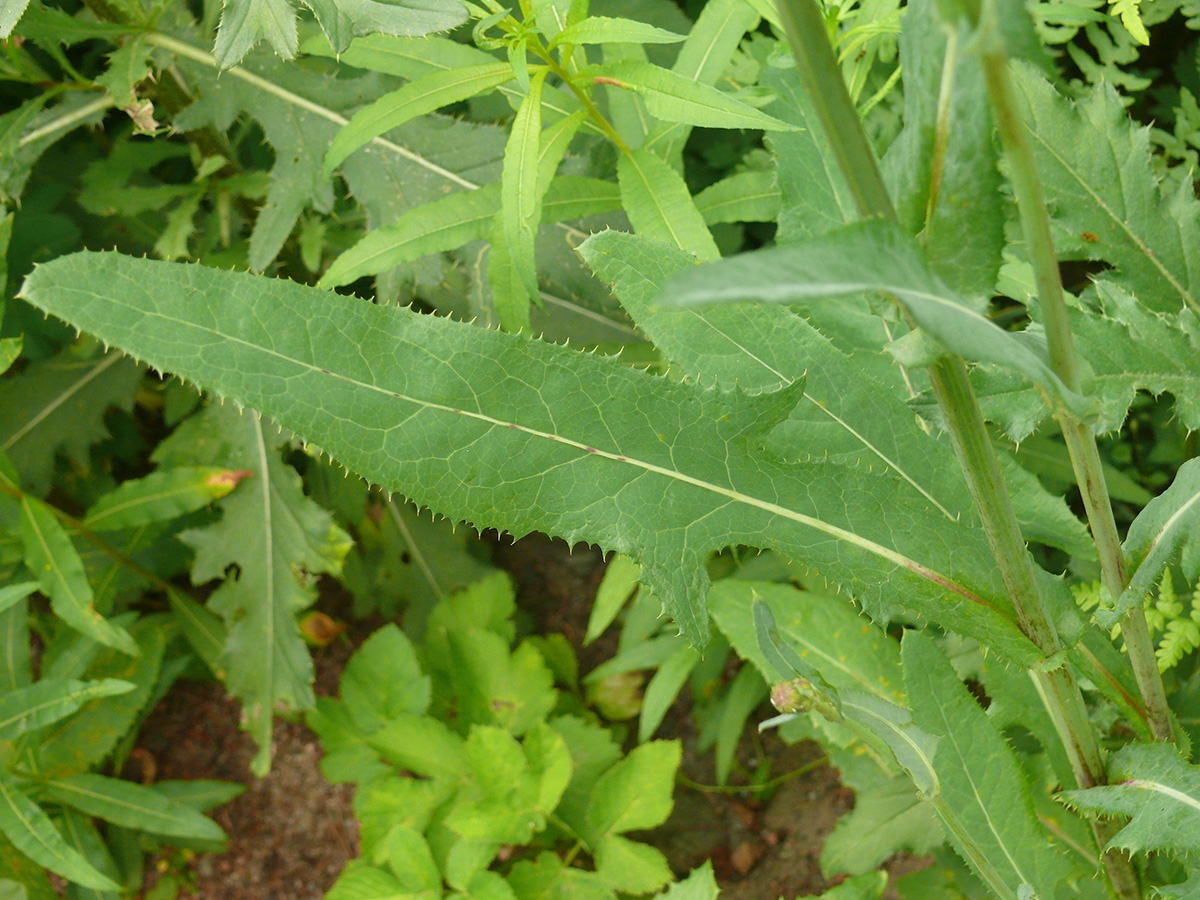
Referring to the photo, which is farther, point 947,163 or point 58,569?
point 58,569

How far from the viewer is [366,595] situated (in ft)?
7.61

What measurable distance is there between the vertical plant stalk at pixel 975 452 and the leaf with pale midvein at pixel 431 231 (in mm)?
859

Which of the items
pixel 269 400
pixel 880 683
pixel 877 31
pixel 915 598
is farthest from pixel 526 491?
pixel 877 31

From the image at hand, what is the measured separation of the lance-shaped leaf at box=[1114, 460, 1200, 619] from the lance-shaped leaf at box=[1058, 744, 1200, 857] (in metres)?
Answer: 0.17

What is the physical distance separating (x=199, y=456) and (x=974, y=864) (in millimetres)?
1686

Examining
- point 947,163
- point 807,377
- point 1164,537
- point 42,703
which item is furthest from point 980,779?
point 42,703

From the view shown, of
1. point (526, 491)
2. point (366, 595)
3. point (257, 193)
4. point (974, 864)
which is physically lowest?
point (366, 595)

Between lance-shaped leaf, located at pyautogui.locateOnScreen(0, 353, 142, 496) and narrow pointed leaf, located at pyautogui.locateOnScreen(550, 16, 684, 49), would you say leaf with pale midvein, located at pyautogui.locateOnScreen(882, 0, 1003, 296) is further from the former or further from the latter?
lance-shaped leaf, located at pyautogui.locateOnScreen(0, 353, 142, 496)

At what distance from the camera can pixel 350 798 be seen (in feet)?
7.75

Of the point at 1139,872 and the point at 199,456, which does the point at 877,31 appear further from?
the point at 199,456

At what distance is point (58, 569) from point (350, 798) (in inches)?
42.1

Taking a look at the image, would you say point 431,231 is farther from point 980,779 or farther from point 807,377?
point 980,779

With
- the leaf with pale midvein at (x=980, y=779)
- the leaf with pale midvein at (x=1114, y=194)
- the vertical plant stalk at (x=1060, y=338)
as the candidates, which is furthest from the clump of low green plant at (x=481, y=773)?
the leaf with pale midvein at (x=1114, y=194)

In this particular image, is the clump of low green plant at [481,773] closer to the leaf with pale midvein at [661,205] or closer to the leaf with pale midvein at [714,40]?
the leaf with pale midvein at [661,205]
